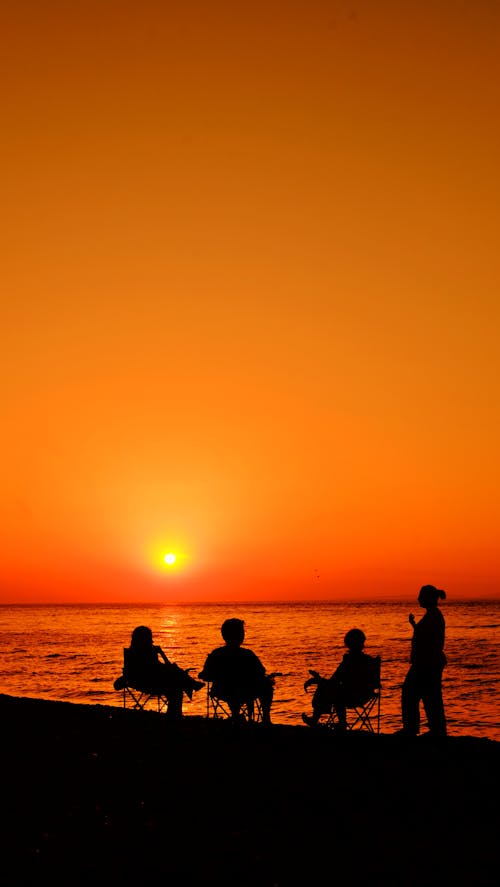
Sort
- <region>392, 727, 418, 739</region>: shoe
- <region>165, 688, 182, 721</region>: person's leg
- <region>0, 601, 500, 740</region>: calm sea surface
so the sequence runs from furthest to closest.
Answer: <region>0, 601, 500, 740</region>: calm sea surface → <region>165, 688, 182, 721</region>: person's leg → <region>392, 727, 418, 739</region>: shoe

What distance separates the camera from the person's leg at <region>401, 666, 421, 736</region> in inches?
431

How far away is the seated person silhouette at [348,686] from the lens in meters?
11.4

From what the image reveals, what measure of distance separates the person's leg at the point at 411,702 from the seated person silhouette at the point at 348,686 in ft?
Result: 1.76

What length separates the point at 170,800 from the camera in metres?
7.23

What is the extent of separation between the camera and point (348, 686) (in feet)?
37.3

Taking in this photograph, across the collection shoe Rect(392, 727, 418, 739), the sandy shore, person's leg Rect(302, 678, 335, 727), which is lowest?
shoe Rect(392, 727, 418, 739)

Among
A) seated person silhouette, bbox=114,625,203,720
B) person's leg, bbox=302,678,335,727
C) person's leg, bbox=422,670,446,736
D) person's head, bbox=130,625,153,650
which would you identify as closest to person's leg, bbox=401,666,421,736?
person's leg, bbox=422,670,446,736

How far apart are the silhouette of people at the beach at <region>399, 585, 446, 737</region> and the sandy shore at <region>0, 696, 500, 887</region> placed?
0.60 m

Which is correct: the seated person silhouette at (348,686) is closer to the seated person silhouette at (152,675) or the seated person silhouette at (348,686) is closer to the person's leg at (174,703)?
the seated person silhouette at (152,675)

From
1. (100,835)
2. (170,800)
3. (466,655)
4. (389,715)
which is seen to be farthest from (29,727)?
(466,655)

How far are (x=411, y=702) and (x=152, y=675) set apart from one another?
12.3 ft

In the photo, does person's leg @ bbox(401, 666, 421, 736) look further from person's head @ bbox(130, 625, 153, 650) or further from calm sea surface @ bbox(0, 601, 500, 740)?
calm sea surface @ bbox(0, 601, 500, 740)

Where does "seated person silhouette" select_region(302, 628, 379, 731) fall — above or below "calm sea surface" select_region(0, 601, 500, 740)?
above

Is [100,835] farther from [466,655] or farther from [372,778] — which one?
[466,655]
